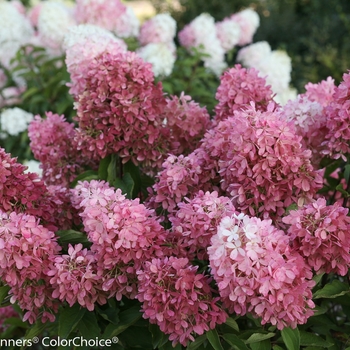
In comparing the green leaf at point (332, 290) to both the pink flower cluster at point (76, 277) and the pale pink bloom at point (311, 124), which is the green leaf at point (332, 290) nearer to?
the pale pink bloom at point (311, 124)

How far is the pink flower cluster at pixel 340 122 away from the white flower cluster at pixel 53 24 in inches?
101

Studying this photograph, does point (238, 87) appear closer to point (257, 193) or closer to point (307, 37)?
point (257, 193)

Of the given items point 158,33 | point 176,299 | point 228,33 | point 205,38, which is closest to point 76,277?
point 176,299

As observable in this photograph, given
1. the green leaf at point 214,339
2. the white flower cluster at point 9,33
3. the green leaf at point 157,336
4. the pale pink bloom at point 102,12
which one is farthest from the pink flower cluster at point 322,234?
the white flower cluster at point 9,33

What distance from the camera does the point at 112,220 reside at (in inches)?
51.7

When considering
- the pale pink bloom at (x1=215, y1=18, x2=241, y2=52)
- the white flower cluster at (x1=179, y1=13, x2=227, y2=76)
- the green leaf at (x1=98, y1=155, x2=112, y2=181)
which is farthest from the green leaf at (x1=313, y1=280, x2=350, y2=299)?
the pale pink bloom at (x1=215, y1=18, x2=241, y2=52)

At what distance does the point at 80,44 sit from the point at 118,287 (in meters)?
0.86

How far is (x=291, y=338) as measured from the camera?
1.39m

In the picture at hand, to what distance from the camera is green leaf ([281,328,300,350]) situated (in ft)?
4.52

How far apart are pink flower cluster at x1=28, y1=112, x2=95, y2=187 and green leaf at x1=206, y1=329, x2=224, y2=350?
2.33 feet

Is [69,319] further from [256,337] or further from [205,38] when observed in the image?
[205,38]

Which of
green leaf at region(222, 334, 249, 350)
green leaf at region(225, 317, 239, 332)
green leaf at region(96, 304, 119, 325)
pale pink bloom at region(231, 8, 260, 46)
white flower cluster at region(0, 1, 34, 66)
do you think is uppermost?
green leaf at region(225, 317, 239, 332)

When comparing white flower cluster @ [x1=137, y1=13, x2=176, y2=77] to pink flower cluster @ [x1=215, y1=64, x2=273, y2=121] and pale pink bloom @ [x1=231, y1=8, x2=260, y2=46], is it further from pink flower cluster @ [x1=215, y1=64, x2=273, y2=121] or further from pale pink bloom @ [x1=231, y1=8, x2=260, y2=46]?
pink flower cluster @ [x1=215, y1=64, x2=273, y2=121]

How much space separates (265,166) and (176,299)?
364 millimetres
